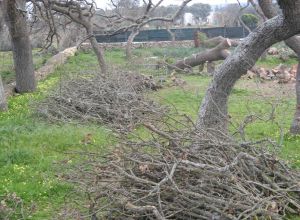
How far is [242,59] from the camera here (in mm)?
7676

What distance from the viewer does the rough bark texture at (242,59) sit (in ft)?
23.3

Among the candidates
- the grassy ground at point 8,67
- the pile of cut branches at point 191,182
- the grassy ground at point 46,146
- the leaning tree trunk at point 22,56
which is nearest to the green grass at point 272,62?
the grassy ground at point 46,146

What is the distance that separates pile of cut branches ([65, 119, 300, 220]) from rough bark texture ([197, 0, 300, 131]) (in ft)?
5.12

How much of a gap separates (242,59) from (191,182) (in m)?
3.08

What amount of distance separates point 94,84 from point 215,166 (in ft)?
21.7

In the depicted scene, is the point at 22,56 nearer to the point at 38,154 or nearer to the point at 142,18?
the point at 142,18

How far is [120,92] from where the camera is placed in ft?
35.4

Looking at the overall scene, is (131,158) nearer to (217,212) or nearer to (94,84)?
(217,212)

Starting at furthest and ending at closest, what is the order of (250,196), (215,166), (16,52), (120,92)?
(16,52) → (120,92) → (215,166) → (250,196)

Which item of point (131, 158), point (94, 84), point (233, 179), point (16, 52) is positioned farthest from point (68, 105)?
point (233, 179)

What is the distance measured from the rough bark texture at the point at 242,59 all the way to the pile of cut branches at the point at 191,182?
1.56 m

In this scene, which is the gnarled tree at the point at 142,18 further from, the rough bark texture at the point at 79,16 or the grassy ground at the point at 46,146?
the grassy ground at the point at 46,146

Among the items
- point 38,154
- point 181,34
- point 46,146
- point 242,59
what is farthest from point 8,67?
point 181,34

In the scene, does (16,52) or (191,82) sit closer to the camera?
(16,52)
